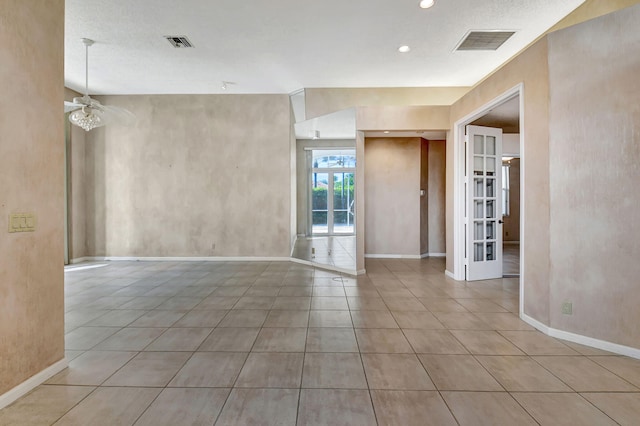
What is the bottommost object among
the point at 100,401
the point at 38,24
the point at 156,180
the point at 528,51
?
the point at 100,401

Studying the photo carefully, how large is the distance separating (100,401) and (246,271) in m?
3.81

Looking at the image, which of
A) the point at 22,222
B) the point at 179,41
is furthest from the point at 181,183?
the point at 22,222

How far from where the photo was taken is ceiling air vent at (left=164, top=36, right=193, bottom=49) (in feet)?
14.5

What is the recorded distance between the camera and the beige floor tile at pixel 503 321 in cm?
315

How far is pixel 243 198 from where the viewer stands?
680 cm

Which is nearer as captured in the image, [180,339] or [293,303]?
[180,339]

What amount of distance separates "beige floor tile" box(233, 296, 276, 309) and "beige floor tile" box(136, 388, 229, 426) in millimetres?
1711

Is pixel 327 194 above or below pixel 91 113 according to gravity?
below

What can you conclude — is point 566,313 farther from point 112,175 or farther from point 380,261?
point 112,175

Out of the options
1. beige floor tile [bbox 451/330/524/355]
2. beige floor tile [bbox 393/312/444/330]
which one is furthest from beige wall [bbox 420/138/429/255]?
beige floor tile [bbox 451/330/524/355]

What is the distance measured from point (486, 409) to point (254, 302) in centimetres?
284

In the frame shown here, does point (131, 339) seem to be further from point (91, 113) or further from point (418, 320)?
point (91, 113)

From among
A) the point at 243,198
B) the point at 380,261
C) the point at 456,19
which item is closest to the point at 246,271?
the point at 243,198

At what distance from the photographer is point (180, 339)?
9.41ft
